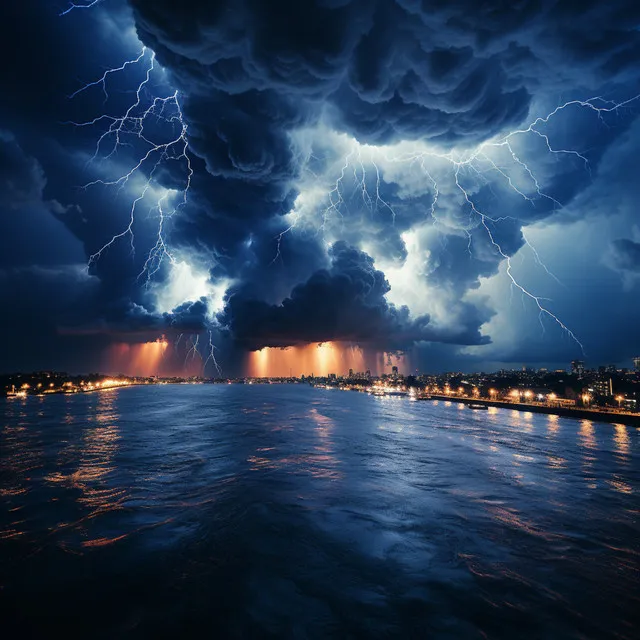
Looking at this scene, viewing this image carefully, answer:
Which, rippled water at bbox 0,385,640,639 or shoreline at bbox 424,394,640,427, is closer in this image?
rippled water at bbox 0,385,640,639

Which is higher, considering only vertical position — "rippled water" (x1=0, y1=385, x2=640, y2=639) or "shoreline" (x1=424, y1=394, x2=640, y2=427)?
"rippled water" (x1=0, y1=385, x2=640, y2=639)

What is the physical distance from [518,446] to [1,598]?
40.2 meters

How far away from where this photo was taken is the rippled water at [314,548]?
812 centimetres

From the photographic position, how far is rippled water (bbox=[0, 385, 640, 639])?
8117 millimetres

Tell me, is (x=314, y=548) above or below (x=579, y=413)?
above

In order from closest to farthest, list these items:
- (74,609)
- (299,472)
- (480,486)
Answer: (74,609) < (480,486) < (299,472)

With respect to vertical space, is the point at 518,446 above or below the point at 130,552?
below

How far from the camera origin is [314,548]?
11.8 metres

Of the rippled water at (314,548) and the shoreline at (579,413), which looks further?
the shoreline at (579,413)

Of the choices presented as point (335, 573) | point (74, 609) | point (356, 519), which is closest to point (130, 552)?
point (74, 609)

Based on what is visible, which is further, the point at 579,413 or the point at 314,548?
the point at 579,413

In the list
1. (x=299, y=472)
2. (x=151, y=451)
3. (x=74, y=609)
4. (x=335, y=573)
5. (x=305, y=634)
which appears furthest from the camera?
(x=151, y=451)

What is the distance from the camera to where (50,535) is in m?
12.5

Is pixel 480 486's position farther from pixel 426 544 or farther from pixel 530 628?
pixel 530 628
